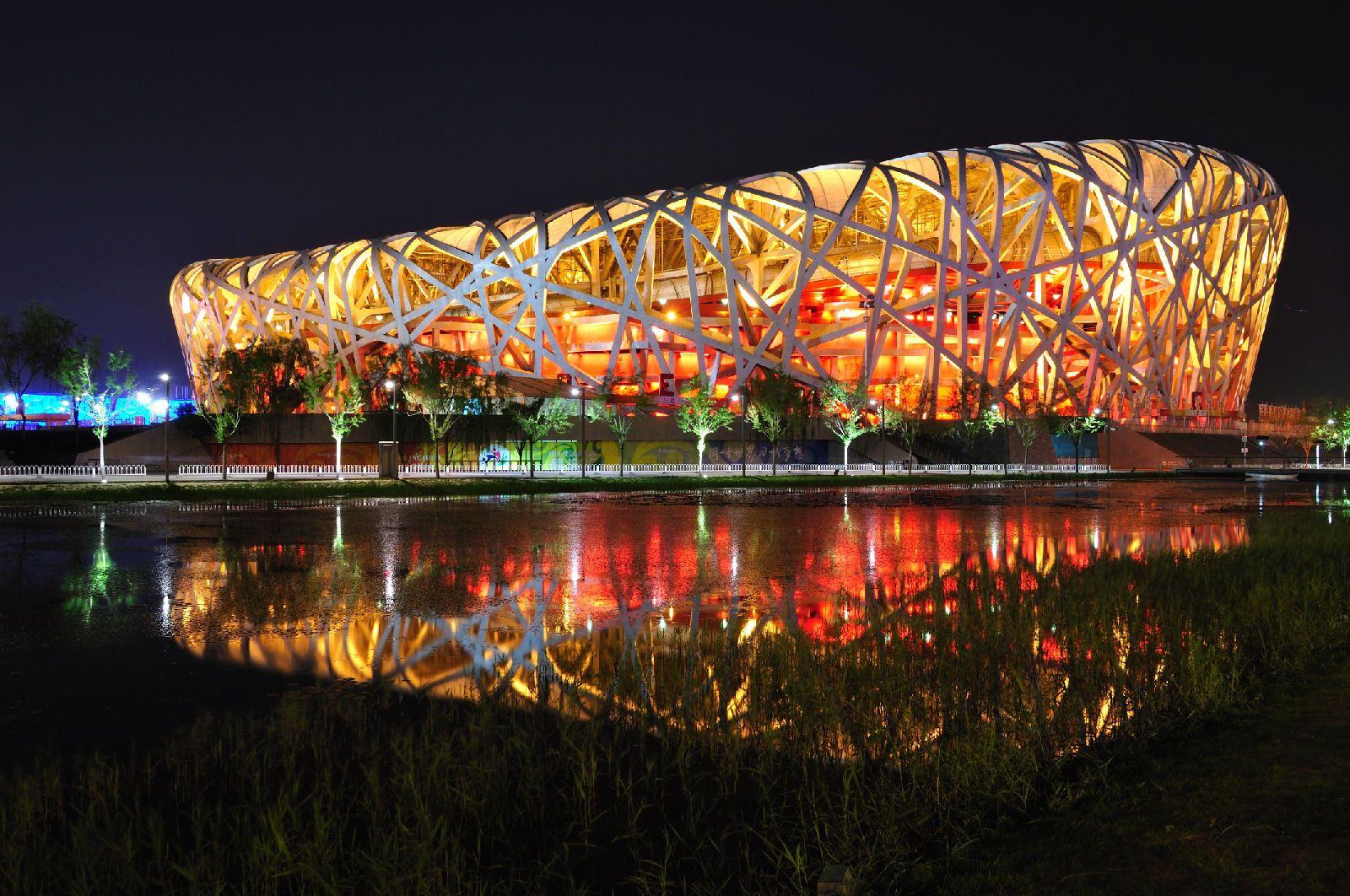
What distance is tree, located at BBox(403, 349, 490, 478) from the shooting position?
138 feet

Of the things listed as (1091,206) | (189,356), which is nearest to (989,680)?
(1091,206)

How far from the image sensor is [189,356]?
79625mm

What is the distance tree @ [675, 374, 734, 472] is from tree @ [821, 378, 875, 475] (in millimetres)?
5548

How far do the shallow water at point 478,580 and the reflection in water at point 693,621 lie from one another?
2.0 inches

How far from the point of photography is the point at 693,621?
8.86 m

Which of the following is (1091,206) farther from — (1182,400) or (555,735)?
(555,735)

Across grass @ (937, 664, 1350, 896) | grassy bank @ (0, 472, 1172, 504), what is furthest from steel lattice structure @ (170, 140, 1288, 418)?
grass @ (937, 664, 1350, 896)

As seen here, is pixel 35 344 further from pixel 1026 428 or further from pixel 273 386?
pixel 1026 428

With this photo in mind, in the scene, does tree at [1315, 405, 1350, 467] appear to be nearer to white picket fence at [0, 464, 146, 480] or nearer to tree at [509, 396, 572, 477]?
tree at [509, 396, 572, 477]

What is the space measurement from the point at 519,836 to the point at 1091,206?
70.3 m

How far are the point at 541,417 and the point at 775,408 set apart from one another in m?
11.3

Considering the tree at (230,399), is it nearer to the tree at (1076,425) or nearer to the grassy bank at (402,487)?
the grassy bank at (402,487)

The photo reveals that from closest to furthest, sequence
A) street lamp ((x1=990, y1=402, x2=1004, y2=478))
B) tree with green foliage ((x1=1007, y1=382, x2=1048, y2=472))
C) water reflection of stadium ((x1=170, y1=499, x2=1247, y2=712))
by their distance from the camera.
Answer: water reflection of stadium ((x1=170, y1=499, x2=1247, y2=712))
tree with green foliage ((x1=1007, y1=382, x2=1048, y2=472))
street lamp ((x1=990, y1=402, x2=1004, y2=478))

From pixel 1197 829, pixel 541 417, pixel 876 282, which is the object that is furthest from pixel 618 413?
pixel 1197 829
